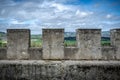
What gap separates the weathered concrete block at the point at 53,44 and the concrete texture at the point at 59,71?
2.19m

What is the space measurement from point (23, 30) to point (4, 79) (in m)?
2.45

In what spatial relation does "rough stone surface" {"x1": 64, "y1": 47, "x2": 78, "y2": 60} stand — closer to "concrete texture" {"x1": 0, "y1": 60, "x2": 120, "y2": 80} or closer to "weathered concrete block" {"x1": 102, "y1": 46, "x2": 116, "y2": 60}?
"weathered concrete block" {"x1": 102, "y1": 46, "x2": 116, "y2": 60}

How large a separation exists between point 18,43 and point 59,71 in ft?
9.19

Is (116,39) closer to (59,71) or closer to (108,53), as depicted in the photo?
(108,53)

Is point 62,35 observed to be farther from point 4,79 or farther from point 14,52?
point 4,79

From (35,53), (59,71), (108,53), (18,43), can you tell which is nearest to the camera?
(59,71)

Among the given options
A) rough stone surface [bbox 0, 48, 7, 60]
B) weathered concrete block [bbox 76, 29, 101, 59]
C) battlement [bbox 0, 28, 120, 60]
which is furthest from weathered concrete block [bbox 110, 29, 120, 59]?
rough stone surface [bbox 0, 48, 7, 60]

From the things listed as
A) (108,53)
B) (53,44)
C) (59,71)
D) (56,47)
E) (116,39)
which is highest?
(116,39)

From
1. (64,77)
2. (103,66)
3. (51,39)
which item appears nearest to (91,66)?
(103,66)

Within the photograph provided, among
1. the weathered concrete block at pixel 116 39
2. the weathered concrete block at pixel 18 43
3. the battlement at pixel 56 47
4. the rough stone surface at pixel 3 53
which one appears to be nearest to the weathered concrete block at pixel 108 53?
the battlement at pixel 56 47

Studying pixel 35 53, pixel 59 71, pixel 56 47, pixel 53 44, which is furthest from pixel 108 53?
pixel 59 71

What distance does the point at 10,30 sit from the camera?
7.10m

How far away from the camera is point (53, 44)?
728cm

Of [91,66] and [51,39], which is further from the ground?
[51,39]
